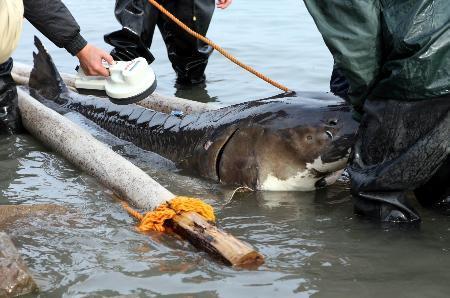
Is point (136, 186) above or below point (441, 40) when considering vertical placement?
below

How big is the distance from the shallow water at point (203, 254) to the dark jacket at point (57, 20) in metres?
0.92

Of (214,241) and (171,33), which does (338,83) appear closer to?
(214,241)

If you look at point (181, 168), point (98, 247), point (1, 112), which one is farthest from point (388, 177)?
point (1, 112)

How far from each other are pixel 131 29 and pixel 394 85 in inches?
161

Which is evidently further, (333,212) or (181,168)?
(181,168)

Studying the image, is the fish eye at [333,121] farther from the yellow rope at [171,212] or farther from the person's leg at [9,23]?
the person's leg at [9,23]

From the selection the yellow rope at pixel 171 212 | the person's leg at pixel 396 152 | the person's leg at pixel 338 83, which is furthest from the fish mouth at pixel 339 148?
the person's leg at pixel 338 83

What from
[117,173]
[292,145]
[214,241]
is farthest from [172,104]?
[214,241]

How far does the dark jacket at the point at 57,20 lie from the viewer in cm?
567

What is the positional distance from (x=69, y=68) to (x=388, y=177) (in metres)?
6.40

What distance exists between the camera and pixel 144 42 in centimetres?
779

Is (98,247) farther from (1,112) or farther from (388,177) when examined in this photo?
(1,112)

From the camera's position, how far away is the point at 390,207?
13.6 ft

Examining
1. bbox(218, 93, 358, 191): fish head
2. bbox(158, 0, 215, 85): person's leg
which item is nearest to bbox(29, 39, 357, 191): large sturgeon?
bbox(218, 93, 358, 191): fish head
